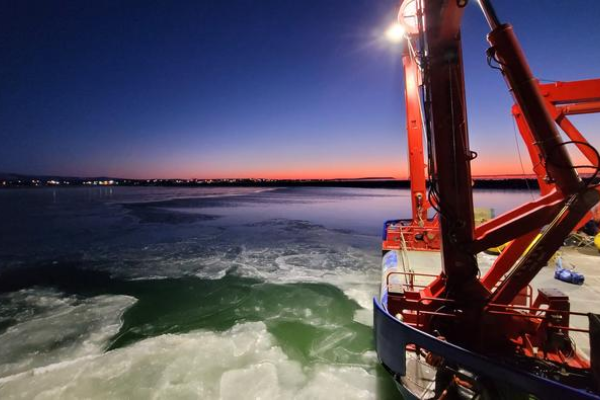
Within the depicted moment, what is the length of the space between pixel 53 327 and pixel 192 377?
4.43m

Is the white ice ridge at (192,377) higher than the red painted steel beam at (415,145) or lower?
lower

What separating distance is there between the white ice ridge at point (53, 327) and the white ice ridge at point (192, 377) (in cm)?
47

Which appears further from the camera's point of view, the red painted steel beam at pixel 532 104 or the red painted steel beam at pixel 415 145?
the red painted steel beam at pixel 415 145

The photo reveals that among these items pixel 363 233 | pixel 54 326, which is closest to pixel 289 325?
pixel 54 326

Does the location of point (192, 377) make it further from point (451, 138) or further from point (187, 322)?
point (451, 138)

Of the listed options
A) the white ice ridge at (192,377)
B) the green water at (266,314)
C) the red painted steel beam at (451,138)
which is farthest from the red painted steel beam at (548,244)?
the white ice ridge at (192,377)

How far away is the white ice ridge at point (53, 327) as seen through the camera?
230 inches

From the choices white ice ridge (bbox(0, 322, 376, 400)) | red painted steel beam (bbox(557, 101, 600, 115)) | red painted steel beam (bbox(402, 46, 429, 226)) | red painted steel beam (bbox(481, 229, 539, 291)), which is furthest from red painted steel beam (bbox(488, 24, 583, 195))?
red painted steel beam (bbox(402, 46, 429, 226))

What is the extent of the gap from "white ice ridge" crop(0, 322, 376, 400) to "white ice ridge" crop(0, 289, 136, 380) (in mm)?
471

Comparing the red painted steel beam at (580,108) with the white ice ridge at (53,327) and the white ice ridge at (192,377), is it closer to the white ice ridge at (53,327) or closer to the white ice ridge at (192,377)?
the white ice ridge at (192,377)

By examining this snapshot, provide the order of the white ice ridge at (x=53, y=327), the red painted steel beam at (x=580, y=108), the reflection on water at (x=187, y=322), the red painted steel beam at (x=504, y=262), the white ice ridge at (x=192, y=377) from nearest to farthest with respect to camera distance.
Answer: the red painted steel beam at (x=504, y=262) → the white ice ridge at (x=192, y=377) → the reflection on water at (x=187, y=322) → the white ice ridge at (x=53, y=327) → the red painted steel beam at (x=580, y=108)

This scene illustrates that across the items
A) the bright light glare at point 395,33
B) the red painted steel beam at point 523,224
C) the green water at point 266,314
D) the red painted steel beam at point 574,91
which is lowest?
the green water at point 266,314

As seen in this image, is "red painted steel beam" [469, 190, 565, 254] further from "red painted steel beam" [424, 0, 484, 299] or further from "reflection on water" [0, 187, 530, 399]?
"reflection on water" [0, 187, 530, 399]

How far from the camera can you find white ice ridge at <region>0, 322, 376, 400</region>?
484 centimetres
